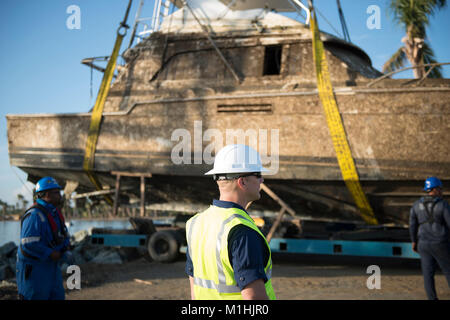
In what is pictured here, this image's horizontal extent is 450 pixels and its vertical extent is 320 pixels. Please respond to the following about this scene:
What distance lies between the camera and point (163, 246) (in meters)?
9.80

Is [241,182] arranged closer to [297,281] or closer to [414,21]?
[297,281]

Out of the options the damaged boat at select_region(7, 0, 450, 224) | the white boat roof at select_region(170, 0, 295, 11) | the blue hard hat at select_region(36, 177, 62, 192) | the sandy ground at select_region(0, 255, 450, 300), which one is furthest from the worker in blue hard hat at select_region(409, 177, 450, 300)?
the white boat roof at select_region(170, 0, 295, 11)

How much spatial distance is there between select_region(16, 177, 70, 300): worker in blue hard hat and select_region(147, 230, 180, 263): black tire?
5.42m

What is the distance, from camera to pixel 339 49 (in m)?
10.0

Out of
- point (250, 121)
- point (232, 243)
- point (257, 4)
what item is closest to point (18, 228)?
point (257, 4)

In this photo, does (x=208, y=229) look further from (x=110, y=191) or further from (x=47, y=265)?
(x=110, y=191)

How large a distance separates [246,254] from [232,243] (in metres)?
0.10

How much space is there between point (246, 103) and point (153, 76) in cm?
308

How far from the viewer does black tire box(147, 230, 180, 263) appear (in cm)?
958

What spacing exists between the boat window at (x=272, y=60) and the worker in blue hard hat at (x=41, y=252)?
7178mm

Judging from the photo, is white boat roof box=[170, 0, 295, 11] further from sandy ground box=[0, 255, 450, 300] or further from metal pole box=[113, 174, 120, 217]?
sandy ground box=[0, 255, 450, 300]

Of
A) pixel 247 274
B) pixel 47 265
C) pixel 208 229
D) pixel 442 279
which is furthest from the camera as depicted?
pixel 442 279

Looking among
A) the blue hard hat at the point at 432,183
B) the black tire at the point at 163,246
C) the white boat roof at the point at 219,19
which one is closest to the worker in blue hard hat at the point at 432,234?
the blue hard hat at the point at 432,183

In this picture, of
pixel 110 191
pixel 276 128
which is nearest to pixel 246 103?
pixel 276 128
